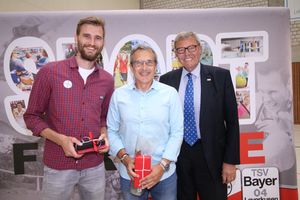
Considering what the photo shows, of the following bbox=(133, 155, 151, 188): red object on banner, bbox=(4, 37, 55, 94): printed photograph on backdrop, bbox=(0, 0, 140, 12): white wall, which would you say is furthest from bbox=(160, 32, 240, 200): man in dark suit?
bbox=(0, 0, 140, 12): white wall

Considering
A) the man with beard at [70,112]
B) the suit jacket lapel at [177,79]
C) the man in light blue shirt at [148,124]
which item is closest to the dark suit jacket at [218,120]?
the suit jacket lapel at [177,79]

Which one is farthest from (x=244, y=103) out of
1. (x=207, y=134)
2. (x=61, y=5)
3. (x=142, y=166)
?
(x=61, y=5)

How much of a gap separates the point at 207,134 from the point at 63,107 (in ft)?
3.18

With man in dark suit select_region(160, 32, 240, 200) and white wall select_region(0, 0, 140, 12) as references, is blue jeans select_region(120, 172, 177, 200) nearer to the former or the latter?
man in dark suit select_region(160, 32, 240, 200)

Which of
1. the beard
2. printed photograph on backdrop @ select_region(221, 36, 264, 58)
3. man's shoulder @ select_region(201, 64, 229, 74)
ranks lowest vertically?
man's shoulder @ select_region(201, 64, 229, 74)

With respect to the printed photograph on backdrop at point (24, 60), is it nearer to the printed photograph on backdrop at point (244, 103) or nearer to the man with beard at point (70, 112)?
the man with beard at point (70, 112)

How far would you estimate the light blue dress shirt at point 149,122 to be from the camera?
1725 millimetres

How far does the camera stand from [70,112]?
1.75 m

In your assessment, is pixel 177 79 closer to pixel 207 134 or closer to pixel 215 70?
pixel 215 70

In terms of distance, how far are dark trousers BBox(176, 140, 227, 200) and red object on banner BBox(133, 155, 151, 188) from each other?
0.46 meters

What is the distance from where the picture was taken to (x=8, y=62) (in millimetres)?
2783

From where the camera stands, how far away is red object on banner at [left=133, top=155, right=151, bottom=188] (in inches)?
62.9

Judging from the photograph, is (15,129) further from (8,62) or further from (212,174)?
(212,174)

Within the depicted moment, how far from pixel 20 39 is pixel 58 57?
0.39 m
